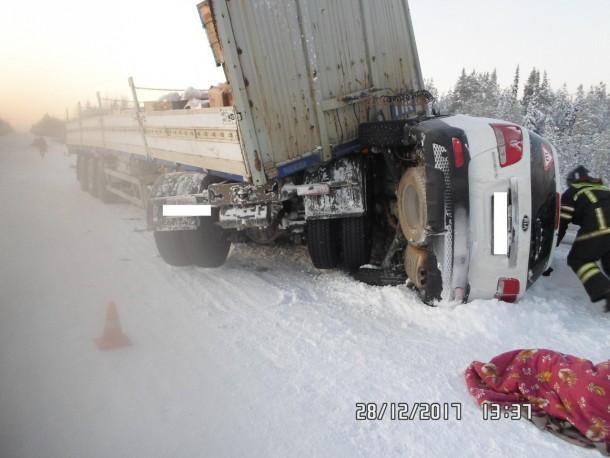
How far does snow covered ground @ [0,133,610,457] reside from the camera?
219cm

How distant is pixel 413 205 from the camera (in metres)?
3.75

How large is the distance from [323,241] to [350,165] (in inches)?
32.0

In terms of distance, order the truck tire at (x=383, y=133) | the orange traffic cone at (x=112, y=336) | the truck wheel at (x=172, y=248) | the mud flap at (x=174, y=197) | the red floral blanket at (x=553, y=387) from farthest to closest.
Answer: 1. the truck wheel at (x=172, y=248)
2. the mud flap at (x=174, y=197)
3. the truck tire at (x=383, y=133)
4. the orange traffic cone at (x=112, y=336)
5. the red floral blanket at (x=553, y=387)

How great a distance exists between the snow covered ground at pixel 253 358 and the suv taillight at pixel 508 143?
3.71 ft

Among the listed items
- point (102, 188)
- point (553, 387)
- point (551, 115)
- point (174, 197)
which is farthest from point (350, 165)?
point (551, 115)

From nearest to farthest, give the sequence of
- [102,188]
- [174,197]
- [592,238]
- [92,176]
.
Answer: [592,238]
[174,197]
[102,188]
[92,176]

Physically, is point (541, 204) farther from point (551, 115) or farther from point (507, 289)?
point (551, 115)

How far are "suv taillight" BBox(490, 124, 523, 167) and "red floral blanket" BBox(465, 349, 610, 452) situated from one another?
149 centimetres

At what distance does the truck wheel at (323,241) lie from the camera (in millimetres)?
4242

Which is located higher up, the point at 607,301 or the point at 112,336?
the point at 112,336

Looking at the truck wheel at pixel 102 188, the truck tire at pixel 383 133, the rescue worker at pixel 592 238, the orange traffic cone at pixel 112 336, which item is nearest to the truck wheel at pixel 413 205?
the truck tire at pixel 383 133

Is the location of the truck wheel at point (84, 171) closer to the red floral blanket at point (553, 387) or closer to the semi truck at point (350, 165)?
the semi truck at point (350, 165)
